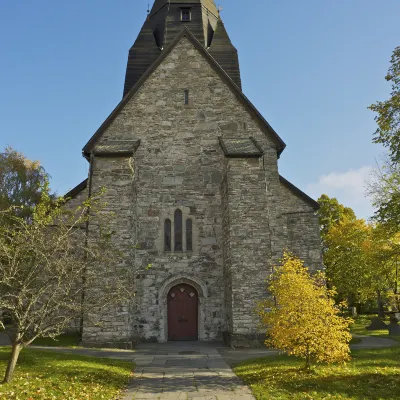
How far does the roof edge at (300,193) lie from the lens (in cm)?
1703

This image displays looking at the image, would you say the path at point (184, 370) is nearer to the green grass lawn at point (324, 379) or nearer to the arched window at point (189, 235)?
the green grass lawn at point (324, 379)

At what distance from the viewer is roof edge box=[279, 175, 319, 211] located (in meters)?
17.0

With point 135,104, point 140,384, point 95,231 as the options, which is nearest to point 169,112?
point 135,104

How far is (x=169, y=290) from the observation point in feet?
50.8

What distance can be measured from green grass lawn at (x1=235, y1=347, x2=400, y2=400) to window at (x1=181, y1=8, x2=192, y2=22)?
19.8 m

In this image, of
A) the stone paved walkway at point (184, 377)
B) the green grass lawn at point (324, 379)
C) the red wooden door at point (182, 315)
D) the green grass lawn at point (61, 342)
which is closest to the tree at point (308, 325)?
the green grass lawn at point (324, 379)

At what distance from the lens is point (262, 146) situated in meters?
16.7

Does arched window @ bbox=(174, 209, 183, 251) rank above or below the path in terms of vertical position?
above

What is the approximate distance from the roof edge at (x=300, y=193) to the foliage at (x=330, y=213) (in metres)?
20.4

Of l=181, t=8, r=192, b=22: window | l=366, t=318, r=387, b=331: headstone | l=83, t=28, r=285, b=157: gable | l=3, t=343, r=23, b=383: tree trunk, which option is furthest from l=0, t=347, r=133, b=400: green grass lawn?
l=181, t=8, r=192, b=22: window

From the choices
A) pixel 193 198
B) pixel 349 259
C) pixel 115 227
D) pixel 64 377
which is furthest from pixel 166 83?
pixel 349 259

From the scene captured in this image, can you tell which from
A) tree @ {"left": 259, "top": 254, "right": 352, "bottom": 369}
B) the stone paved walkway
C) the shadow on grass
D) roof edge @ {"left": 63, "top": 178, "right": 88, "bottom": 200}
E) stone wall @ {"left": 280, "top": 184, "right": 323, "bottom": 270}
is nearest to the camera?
the stone paved walkway

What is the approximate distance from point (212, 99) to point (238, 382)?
1235 cm

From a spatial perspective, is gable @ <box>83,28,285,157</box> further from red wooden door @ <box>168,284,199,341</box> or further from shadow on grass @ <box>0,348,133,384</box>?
shadow on grass @ <box>0,348,133,384</box>
